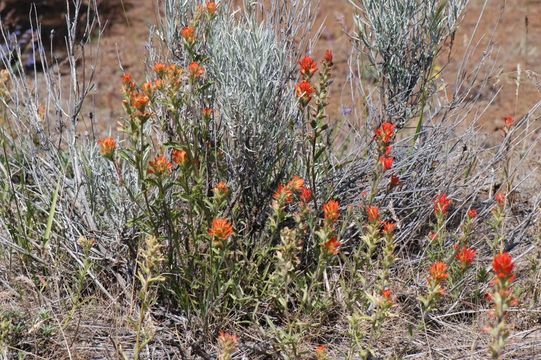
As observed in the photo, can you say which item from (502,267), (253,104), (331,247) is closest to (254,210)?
(253,104)

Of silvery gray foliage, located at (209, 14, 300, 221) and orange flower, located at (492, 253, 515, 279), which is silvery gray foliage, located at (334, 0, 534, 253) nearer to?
silvery gray foliage, located at (209, 14, 300, 221)

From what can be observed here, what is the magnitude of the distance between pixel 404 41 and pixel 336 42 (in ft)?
10.6

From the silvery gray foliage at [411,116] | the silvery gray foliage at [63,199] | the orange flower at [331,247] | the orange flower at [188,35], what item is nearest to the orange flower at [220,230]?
the orange flower at [331,247]

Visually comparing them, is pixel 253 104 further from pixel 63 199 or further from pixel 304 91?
pixel 63 199

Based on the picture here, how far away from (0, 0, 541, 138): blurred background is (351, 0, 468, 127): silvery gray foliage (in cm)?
189

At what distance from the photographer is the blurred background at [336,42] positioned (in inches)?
213

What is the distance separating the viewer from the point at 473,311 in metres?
2.71

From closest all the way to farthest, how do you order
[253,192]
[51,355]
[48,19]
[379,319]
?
[379,319], [51,355], [253,192], [48,19]

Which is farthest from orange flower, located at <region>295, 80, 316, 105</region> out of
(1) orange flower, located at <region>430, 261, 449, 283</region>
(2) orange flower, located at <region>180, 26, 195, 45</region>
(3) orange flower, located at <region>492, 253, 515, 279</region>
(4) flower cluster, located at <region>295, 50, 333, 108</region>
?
A: (3) orange flower, located at <region>492, 253, 515, 279</region>

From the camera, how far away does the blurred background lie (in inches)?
213

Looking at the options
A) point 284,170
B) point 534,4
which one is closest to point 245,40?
point 284,170

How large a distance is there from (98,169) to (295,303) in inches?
41.2

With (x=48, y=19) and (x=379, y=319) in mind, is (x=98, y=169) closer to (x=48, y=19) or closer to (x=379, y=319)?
(x=379, y=319)

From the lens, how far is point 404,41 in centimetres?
320
